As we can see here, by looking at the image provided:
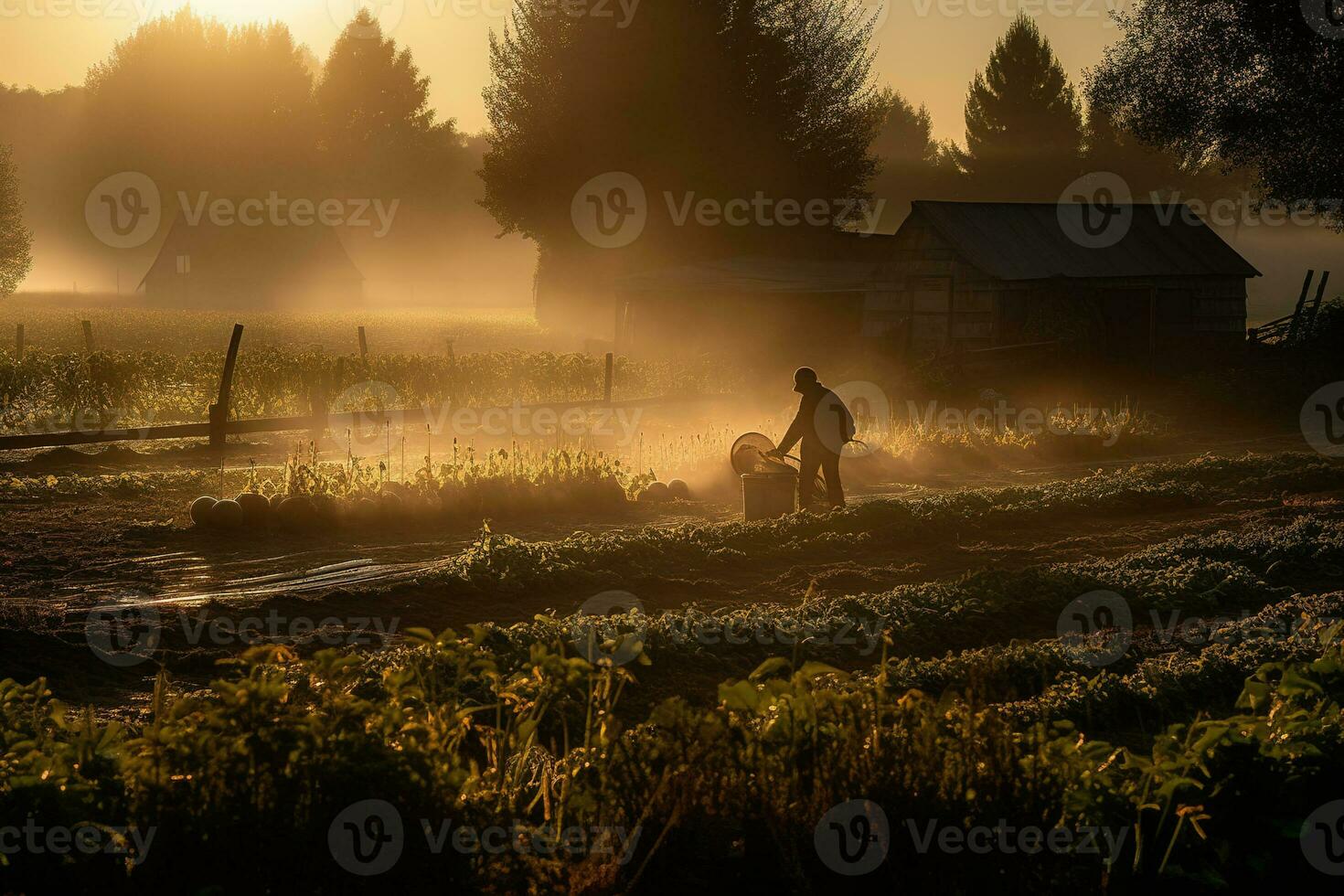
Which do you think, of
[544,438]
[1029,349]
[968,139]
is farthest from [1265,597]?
[968,139]

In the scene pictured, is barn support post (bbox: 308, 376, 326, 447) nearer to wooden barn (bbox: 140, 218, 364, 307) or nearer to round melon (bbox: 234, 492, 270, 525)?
round melon (bbox: 234, 492, 270, 525)

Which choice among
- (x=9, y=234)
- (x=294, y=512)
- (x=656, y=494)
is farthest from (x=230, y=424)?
(x=9, y=234)

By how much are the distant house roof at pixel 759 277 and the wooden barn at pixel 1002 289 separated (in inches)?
2.1

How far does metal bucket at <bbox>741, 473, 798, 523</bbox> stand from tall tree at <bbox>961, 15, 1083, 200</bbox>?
6329 centimetres

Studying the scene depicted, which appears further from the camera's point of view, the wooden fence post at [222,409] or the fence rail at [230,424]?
the wooden fence post at [222,409]

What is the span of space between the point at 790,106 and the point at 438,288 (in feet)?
197

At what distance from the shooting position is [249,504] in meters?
12.7

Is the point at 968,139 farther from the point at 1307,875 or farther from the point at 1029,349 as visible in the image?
the point at 1307,875

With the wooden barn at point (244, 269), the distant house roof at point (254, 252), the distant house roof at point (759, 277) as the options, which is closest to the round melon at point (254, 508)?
the distant house roof at point (759, 277)

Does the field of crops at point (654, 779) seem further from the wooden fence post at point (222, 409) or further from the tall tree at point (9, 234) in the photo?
the tall tree at point (9, 234)

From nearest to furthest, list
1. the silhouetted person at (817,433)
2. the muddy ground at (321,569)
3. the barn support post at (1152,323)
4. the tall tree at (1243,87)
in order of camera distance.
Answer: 1. the muddy ground at (321,569)
2. the silhouetted person at (817,433)
3. the tall tree at (1243,87)
4. the barn support post at (1152,323)

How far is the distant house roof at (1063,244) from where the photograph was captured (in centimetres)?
2906

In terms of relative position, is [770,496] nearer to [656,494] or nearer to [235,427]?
[656,494]

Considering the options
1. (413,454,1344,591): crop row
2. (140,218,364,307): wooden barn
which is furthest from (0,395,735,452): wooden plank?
(140,218,364,307): wooden barn
